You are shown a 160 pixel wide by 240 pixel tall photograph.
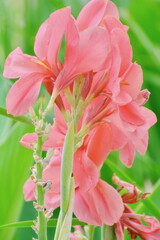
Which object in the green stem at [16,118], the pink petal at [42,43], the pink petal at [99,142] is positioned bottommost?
the pink petal at [99,142]

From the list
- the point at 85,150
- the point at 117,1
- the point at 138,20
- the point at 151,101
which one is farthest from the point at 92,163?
the point at 117,1

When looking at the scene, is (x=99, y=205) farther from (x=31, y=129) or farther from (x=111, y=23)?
(x=31, y=129)

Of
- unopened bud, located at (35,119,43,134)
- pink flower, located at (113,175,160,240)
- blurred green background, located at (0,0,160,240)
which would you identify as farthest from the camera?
blurred green background, located at (0,0,160,240)

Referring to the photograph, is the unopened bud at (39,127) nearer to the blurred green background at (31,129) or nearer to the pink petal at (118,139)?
the pink petal at (118,139)

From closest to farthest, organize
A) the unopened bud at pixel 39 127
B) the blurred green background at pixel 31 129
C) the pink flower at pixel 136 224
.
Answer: the unopened bud at pixel 39 127, the pink flower at pixel 136 224, the blurred green background at pixel 31 129

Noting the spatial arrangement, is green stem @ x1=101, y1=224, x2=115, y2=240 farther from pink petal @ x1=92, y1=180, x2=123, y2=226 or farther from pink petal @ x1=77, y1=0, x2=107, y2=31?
pink petal @ x1=77, y1=0, x2=107, y2=31

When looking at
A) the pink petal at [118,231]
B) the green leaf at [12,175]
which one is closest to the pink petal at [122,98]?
the pink petal at [118,231]

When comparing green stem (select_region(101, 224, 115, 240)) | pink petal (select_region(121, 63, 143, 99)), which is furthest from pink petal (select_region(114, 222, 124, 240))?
pink petal (select_region(121, 63, 143, 99))

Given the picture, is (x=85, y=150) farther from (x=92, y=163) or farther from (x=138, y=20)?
(x=138, y=20)
